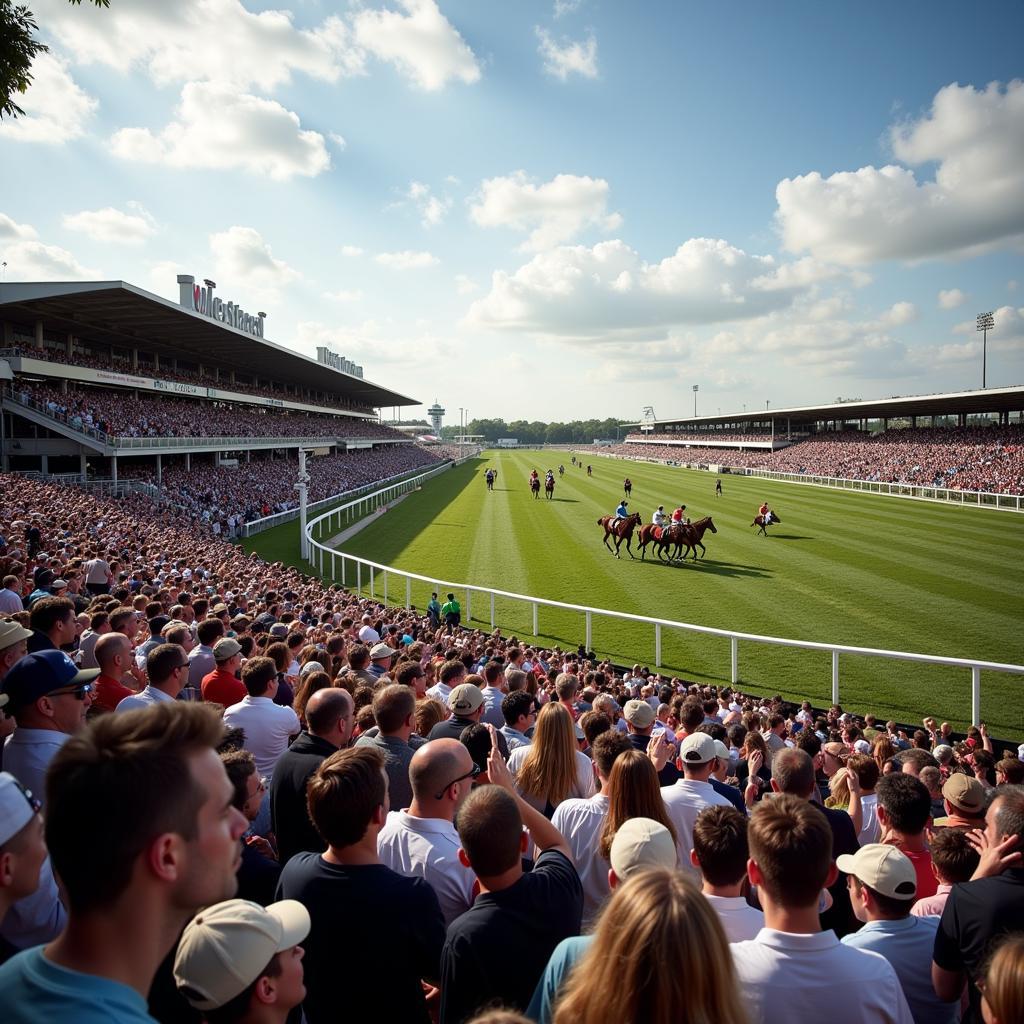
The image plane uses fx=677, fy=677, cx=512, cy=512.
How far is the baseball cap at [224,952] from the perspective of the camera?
1526 mm

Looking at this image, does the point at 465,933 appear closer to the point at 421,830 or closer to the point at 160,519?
the point at 421,830

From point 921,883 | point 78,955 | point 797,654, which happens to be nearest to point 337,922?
point 78,955

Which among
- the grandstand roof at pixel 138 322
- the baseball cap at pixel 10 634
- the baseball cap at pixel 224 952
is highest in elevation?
the grandstand roof at pixel 138 322

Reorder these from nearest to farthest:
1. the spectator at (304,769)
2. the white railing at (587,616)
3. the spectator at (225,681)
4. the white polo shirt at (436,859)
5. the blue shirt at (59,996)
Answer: the blue shirt at (59,996)
the white polo shirt at (436,859)
the spectator at (304,769)
the spectator at (225,681)
the white railing at (587,616)

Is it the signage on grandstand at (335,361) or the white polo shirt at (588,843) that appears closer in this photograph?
the white polo shirt at (588,843)

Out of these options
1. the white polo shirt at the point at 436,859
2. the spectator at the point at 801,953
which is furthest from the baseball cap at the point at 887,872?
the white polo shirt at the point at 436,859

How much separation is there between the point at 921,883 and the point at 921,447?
161ft

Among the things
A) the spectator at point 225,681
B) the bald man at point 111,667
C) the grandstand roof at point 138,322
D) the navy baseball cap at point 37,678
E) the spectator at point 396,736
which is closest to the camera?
the navy baseball cap at point 37,678

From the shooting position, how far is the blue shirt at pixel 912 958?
2.39m

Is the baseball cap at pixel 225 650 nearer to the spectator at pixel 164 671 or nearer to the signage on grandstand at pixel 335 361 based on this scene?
the spectator at pixel 164 671

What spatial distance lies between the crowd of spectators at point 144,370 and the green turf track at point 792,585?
1312 centimetres

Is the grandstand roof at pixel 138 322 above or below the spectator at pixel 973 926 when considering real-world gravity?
above

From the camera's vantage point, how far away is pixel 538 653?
10500 mm

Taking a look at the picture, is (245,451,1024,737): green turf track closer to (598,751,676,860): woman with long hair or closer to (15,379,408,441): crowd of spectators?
(598,751,676,860): woman with long hair
